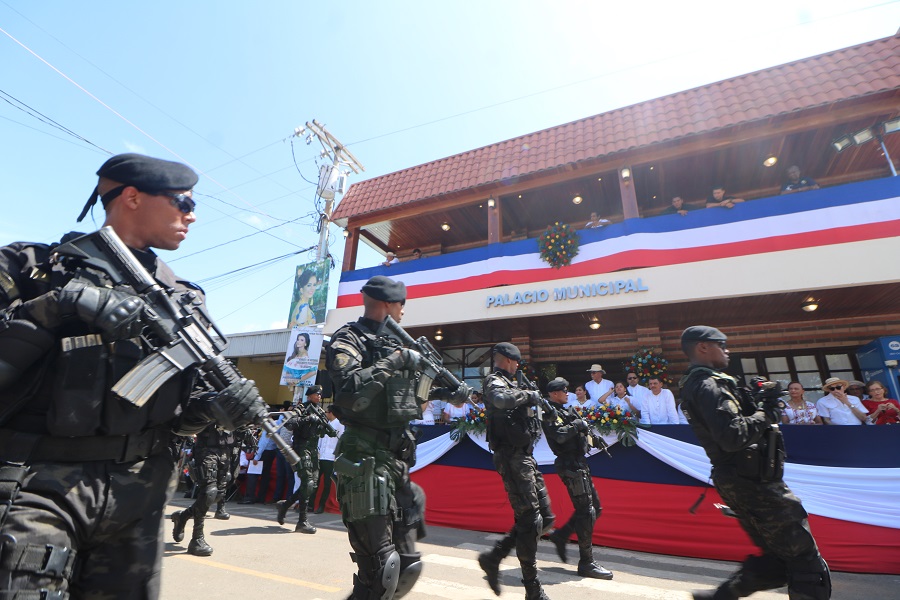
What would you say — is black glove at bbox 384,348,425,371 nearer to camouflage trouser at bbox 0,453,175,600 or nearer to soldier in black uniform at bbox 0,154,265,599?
soldier in black uniform at bbox 0,154,265,599

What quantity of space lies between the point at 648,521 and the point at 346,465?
16.4 ft

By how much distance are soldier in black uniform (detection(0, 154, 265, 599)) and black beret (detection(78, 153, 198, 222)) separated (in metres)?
0.29

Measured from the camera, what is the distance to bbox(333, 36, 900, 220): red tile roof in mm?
7754

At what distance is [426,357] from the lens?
3164mm

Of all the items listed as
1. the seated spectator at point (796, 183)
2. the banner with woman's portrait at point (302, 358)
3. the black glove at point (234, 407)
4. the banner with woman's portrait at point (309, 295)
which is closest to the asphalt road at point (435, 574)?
the black glove at point (234, 407)

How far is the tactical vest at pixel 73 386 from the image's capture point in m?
1.35

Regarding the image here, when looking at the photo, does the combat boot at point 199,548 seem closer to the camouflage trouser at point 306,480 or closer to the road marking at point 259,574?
the road marking at point 259,574

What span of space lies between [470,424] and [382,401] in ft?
15.6

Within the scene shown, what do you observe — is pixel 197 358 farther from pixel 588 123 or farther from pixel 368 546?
pixel 588 123

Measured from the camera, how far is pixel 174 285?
1973 millimetres

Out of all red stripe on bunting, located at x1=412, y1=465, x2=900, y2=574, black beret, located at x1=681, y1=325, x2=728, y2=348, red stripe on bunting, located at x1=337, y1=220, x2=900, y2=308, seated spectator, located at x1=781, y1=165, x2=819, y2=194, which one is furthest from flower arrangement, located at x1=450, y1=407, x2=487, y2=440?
seated spectator, located at x1=781, y1=165, x2=819, y2=194


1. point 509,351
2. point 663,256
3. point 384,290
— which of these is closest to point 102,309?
point 384,290

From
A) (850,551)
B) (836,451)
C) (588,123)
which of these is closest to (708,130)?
(588,123)

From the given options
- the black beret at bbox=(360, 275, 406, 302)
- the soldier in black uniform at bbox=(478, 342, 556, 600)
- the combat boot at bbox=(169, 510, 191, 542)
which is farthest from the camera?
the combat boot at bbox=(169, 510, 191, 542)
